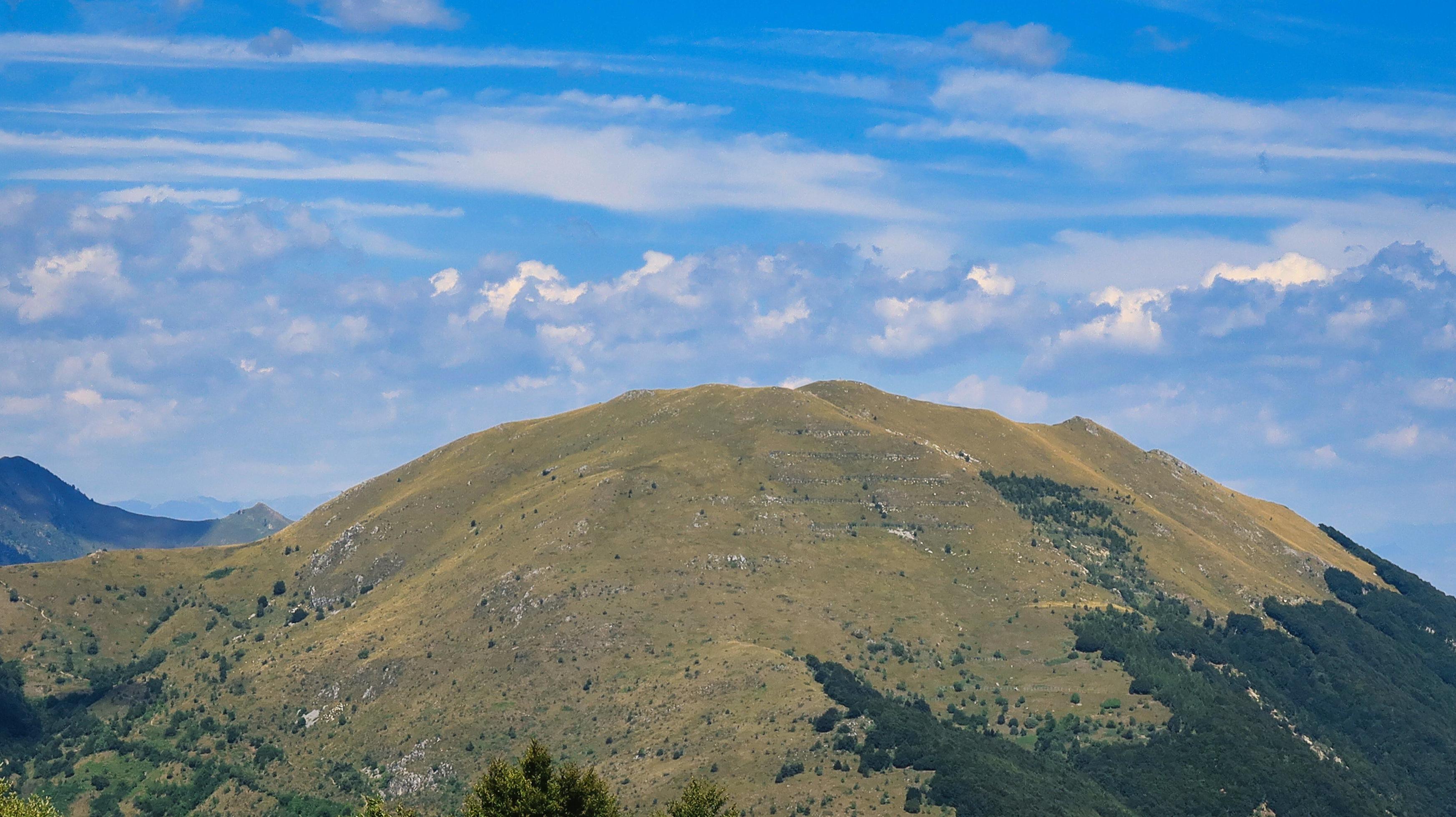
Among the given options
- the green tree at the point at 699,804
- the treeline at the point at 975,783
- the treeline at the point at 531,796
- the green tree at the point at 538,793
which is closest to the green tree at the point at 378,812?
the treeline at the point at 531,796

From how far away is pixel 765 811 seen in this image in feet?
598

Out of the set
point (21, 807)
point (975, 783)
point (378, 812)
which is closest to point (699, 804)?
point (378, 812)

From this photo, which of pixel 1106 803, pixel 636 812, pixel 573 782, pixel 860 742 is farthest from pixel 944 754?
pixel 573 782

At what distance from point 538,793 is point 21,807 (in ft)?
137

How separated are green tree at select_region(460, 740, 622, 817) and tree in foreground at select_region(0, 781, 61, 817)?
35.0 m

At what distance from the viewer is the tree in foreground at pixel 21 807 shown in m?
105

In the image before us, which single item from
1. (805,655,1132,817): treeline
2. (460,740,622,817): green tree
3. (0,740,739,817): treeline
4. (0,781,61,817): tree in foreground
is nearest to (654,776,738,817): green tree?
(0,740,739,817): treeline

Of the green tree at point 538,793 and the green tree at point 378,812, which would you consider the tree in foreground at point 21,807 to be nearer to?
the green tree at point 378,812

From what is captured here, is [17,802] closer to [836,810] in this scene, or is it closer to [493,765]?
[493,765]

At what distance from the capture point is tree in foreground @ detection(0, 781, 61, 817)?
105312 mm

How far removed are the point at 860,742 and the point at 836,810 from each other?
1823 cm

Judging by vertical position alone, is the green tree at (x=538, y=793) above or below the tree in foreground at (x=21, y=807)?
above

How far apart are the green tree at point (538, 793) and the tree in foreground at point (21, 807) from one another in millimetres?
35021

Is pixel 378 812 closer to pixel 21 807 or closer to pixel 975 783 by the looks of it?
pixel 21 807
